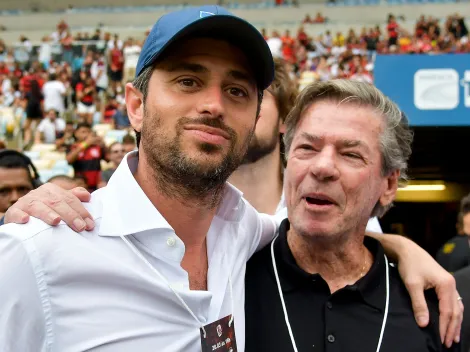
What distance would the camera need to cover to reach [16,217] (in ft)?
4.86

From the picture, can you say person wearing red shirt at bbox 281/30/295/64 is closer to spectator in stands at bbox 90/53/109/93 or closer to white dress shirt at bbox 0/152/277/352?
spectator in stands at bbox 90/53/109/93

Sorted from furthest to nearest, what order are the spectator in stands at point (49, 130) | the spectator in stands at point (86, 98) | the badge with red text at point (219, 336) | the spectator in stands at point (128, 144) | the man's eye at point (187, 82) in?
the spectator in stands at point (86, 98) → the spectator in stands at point (49, 130) → the spectator in stands at point (128, 144) → the man's eye at point (187, 82) → the badge with red text at point (219, 336)

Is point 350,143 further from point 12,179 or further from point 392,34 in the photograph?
point 392,34

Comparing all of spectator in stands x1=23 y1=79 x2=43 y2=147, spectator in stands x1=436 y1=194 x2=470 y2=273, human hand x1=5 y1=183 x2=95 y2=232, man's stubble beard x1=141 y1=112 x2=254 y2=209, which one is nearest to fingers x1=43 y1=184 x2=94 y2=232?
human hand x1=5 y1=183 x2=95 y2=232

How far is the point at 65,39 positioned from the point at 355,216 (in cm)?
2134

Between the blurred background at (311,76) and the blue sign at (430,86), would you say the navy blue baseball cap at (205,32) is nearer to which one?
the blurred background at (311,76)

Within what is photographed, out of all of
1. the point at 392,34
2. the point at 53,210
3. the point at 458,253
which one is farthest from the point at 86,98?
the point at 53,210

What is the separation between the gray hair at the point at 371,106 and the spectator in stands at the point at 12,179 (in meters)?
2.45

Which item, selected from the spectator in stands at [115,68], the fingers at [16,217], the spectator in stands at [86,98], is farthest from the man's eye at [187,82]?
the spectator in stands at [115,68]

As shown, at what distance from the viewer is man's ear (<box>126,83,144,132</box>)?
1.79 meters

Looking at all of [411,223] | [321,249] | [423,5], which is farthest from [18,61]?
[321,249]

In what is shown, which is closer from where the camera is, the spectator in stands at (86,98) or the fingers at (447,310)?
the fingers at (447,310)

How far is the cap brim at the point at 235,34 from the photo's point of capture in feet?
5.33

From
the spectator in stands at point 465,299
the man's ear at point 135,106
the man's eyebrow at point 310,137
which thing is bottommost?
the spectator in stands at point 465,299
